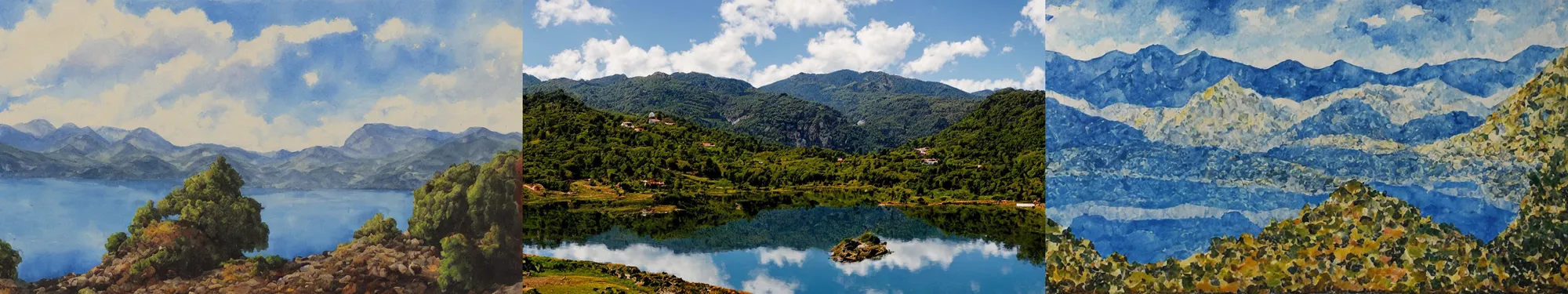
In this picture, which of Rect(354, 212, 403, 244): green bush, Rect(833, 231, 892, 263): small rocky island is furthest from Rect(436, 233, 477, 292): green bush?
Rect(833, 231, 892, 263): small rocky island

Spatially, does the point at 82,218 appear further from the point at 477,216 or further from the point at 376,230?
the point at 477,216

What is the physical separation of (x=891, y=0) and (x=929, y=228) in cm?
283

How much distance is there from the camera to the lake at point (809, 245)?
951 centimetres

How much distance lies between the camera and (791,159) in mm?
12484

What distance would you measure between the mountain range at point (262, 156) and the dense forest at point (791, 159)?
20.8 ft

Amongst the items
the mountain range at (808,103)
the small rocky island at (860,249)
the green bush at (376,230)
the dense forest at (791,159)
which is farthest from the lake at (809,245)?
the green bush at (376,230)

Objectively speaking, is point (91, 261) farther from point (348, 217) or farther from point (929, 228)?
point (929, 228)

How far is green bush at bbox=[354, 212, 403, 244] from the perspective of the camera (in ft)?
15.5

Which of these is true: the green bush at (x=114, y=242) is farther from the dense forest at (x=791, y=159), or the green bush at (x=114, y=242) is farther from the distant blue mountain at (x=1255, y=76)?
the dense forest at (x=791, y=159)

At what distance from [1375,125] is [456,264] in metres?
5.18

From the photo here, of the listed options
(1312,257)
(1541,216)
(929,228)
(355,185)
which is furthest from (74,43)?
(929,228)

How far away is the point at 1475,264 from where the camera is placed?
4.93 metres

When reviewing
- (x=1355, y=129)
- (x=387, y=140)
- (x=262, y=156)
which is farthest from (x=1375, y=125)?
(x=262, y=156)

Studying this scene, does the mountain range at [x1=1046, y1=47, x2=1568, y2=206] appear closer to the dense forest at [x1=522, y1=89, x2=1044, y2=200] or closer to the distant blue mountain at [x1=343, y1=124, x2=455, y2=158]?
the distant blue mountain at [x1=343, y1=124, x2=455, y2=158]
